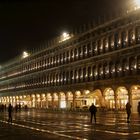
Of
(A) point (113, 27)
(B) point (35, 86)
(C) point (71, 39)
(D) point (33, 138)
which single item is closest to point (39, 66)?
(B) point (35, 86)

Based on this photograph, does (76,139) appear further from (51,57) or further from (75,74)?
(51,57)

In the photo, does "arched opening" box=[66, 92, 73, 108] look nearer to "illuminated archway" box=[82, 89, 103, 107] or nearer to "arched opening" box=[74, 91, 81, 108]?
"arched opening" box=[74, 91, 81, 108]

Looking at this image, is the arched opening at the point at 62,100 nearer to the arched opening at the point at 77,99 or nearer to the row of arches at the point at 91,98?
the row of arches at the point at 91,98

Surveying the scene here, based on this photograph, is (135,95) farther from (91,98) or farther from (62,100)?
(62,100)

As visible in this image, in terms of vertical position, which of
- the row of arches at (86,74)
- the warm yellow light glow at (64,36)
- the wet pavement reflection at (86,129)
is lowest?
the wet pavement reflection at (86,129)

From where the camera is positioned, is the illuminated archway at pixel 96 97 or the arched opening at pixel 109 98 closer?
the arched opening at pixel 109 98

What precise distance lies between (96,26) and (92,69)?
25.3ft

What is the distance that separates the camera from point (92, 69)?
6838 centimetres

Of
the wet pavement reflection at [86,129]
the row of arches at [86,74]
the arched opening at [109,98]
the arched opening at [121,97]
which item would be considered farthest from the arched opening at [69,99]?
the wet pavement reflection at [86,129]

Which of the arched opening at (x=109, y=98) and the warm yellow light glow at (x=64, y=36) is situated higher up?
the warm yellow light glow at (x=64, y=36)

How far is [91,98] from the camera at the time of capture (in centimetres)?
6494

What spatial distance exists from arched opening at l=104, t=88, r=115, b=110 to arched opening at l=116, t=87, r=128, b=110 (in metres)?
1.47

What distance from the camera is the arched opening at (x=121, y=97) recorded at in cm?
5826

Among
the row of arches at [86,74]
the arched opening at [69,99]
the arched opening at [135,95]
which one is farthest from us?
the arched opening at [69,99]
